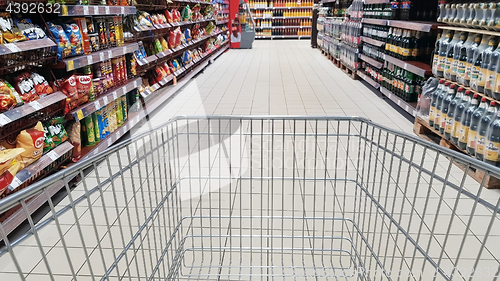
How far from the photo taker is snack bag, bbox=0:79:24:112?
2.23 m

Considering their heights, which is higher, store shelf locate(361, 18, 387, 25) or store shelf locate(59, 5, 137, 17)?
store shelf locate(59, 5, 137, 17)

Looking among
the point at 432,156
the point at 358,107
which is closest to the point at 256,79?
the point at 358,107

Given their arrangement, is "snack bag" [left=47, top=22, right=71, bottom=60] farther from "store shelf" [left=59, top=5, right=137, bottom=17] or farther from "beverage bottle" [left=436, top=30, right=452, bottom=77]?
"beverage bottle" [left=436, top=30, right=452, bottom=77]

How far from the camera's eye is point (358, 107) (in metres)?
5.42

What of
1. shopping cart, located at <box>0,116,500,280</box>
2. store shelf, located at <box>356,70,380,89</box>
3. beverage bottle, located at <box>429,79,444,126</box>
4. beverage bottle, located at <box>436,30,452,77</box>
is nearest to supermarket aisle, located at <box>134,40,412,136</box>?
store shelf, located at <box>356,70,380,89</box>

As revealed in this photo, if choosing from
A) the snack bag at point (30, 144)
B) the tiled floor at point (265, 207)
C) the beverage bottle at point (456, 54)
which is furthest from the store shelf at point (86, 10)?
the beverage bottle at point (456, 54)

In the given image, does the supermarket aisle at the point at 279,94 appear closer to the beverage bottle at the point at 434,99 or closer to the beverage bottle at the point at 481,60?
the beverage bottle at the point at 434,99

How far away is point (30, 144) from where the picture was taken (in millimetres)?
2389

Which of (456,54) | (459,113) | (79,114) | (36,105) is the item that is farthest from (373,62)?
(36,105)

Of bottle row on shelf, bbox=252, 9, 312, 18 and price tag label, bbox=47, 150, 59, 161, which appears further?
bottle row on shelf, bbox=252, 9, 312, 18

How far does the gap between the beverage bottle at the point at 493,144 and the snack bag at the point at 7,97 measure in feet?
11.4

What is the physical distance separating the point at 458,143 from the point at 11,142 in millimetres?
3595

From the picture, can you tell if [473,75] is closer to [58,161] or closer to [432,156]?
[432,156]

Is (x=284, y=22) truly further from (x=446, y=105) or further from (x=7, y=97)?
(x=7, y=97)
